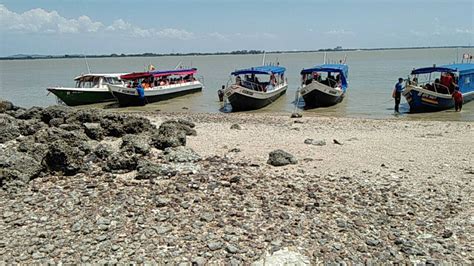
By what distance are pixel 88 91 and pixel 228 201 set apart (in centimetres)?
2395

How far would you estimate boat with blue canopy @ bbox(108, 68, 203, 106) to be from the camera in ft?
92.2

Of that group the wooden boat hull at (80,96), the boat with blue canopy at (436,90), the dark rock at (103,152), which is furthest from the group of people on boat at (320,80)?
the dark rock at (103,152)

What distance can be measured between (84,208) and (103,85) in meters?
24.5

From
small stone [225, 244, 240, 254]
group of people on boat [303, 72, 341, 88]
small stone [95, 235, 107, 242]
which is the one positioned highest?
group of people on boat [303, 72, 341, 88]

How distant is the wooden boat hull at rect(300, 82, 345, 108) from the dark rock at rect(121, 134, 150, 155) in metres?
15.3

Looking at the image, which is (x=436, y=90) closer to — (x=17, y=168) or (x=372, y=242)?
(x=372, y=242)

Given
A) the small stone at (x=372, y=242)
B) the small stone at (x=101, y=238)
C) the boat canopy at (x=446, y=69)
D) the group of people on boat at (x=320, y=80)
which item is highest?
the boat canopy at (x=446, y=69)

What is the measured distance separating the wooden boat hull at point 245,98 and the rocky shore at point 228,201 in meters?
12.1

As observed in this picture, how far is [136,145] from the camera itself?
430 inches

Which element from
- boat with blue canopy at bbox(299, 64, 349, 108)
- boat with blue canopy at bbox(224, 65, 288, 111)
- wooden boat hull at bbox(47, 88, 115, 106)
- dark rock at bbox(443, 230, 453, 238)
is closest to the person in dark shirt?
boat with blue canopy at bbox(299, 64, 349, 108)

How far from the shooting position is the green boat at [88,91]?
29000 mm

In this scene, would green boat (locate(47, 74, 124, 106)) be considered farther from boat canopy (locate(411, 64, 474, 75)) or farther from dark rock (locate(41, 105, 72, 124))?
boat canopy (locate(411, 64, 474, 75))

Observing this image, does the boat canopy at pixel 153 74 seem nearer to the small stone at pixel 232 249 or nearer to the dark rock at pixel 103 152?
the dark rock at pixel 103 152

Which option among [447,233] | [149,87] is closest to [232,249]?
[447,233]
